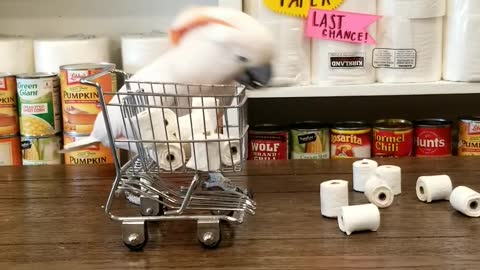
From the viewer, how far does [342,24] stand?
4.03ft

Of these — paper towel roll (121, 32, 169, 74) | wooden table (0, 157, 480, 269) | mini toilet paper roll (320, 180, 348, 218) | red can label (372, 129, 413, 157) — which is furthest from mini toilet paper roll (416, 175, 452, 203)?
paper towel roll (121, 32, 169, 74)

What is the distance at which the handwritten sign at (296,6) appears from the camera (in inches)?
48.4

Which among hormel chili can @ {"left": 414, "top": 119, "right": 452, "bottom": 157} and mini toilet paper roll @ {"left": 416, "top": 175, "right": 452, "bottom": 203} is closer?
mini toilet paper roll @ {"left": 416, "top": 175, "right": 452, "bottom": 203}

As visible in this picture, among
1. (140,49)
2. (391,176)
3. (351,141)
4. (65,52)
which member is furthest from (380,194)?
(65,52)

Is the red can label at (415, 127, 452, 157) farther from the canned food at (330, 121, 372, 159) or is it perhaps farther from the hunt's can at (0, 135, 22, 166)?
the hunt's can at (0, 135, 22, 166)

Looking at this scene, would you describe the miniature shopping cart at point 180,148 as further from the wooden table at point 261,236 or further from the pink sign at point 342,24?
the pink sign at point 342,24

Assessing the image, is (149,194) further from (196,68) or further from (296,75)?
(296,75)

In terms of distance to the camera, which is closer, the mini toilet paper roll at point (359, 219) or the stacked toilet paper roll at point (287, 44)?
the mini toilet paper roll at point (359, 219)

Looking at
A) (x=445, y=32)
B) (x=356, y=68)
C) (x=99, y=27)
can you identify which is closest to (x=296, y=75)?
(x=356, y=68)

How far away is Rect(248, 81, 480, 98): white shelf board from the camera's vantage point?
125 centimetres

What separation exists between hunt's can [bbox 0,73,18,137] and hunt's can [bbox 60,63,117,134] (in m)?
0.11

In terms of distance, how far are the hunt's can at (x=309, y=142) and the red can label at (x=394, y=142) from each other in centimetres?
10

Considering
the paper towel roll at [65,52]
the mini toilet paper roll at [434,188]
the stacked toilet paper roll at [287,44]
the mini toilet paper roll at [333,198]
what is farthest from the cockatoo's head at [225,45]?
the paper towel roll at [65,52]

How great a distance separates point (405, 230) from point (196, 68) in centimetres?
31
